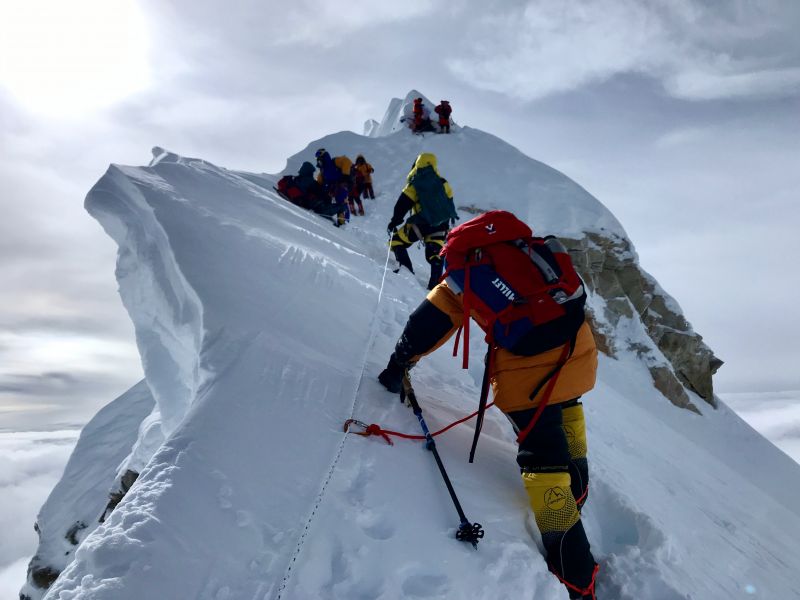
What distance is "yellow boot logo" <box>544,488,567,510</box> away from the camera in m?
2.18

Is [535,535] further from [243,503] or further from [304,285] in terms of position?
[304,285]

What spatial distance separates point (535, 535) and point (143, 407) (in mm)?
8319

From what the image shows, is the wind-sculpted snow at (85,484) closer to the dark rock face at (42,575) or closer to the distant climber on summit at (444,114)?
the dark rock face at (42,575)

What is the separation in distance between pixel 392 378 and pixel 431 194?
3995mm

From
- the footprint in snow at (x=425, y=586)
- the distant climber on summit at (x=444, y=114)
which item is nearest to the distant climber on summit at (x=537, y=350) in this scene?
the footprint in snow at (x=425, y=586)

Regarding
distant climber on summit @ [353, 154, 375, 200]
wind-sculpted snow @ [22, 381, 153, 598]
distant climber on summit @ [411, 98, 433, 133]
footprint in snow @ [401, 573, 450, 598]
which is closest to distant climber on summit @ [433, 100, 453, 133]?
distant climber on summit @ [411, 98, 433, 133]

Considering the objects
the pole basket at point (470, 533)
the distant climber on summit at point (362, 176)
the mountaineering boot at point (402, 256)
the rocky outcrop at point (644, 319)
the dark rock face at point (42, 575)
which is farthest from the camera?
the distant climber on summit at point (362, 176)

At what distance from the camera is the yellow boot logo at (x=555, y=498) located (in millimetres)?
2182

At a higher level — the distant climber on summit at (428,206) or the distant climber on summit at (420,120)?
the distant climber on summit at (420,120)

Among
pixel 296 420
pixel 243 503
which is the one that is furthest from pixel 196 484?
pixel 296 420

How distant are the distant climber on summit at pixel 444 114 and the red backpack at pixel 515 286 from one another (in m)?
21.8

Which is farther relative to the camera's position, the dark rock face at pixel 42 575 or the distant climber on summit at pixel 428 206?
the distant climber on summit at pixel 428 206

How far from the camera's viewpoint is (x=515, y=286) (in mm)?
2414

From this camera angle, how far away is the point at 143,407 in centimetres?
859
